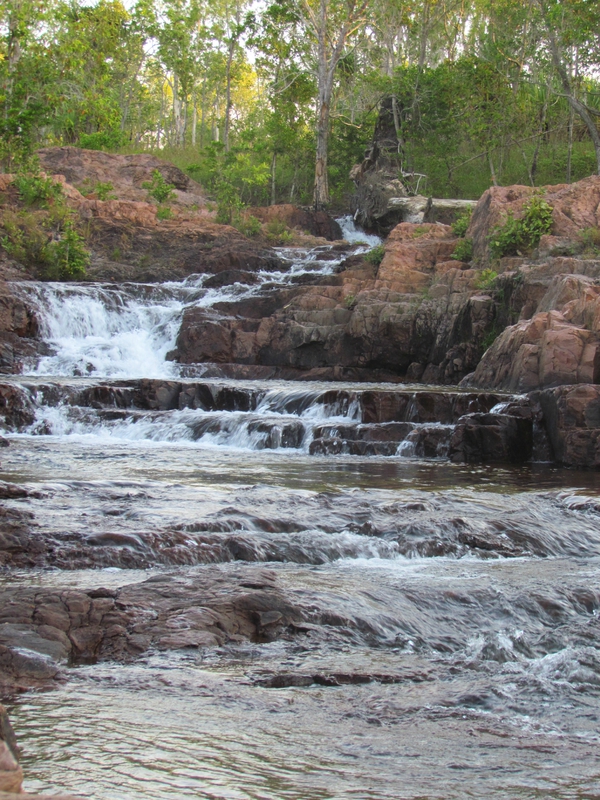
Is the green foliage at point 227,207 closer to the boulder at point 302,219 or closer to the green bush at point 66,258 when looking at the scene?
the boulder at point 302,219

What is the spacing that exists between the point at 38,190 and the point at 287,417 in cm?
1432

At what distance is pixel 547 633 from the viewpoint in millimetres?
4512

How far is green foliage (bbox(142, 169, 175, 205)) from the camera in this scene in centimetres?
2783

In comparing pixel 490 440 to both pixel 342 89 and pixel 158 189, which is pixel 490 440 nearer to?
pixel 158 189

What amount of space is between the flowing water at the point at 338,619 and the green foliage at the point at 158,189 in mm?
17140

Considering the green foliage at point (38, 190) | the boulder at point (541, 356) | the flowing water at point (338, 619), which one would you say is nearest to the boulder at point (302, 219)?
the green foliage at point (38, 190)

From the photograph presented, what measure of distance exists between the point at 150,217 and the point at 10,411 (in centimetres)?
1396

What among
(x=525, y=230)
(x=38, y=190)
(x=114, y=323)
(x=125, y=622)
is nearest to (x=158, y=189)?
(x=38, y=190)

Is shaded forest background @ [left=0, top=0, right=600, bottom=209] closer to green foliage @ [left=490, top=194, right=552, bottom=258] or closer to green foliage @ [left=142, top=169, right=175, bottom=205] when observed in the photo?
green foliage @ [left=142, top=169, right=175, bottom=205]

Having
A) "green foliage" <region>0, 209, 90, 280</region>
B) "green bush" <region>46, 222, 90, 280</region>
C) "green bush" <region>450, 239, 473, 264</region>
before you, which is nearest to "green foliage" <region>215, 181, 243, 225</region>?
"green foliage" <region>0, 209, 90, 280</region>

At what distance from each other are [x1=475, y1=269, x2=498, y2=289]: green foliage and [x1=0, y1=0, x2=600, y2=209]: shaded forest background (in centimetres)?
→ 928

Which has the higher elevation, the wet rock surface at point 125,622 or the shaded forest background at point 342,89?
the shaded forest background at point 342,89

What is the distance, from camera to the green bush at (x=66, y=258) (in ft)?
72.2

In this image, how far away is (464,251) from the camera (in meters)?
20.0
